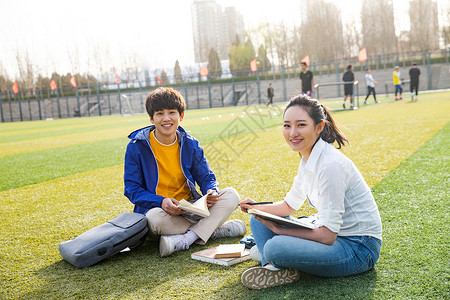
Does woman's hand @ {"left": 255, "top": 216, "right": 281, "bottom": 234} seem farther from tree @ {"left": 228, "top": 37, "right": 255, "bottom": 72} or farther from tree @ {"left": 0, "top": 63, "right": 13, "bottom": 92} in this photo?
tree @ {"left": 0, "top": 63, "right": 13, "bottom": 92}

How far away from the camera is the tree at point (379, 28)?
54.1 metres

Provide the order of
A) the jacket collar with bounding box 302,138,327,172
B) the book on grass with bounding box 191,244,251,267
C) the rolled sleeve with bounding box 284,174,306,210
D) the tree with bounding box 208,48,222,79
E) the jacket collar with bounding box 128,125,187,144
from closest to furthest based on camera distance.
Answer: the jacket collar with bounding box 302,138,327,172 → the rolled sleeve with bounding box 284,174,306,210 → the book on grass with bounding box 191,244,251,267 → the jacket collar with bounding box 128,125,187,144 → the tree with bounding box 208,48,222,79

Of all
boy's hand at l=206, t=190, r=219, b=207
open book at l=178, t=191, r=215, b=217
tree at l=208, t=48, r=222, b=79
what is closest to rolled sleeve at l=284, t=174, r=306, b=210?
open book at l=178, t=191, r=215, b=217

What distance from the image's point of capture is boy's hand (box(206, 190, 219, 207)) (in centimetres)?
349

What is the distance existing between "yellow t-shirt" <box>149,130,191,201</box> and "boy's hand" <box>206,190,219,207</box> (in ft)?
1.06

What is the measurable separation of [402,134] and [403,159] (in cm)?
309

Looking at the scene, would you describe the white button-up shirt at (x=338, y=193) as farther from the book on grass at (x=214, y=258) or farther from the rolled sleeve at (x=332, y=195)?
the book on grass at (x=214, y=258)

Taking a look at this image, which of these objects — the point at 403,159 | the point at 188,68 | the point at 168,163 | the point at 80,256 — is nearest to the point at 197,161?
the point at 168,163

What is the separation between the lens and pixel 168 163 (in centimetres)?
369

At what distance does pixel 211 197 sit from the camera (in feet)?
11.5

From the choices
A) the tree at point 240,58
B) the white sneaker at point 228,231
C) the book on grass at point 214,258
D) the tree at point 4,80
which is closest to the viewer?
the book on grass at point 214,258

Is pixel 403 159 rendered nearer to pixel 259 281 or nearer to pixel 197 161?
pixel 197 161

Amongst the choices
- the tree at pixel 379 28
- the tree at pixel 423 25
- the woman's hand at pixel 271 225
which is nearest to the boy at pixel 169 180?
the woman's hand at pixel 271 225

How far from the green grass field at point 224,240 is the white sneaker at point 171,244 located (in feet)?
0.19
